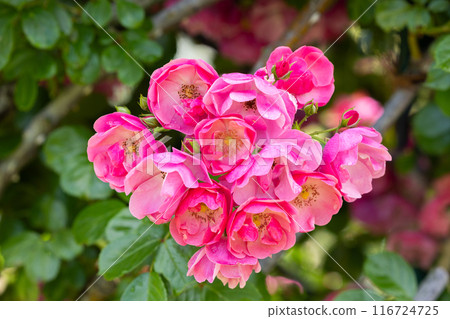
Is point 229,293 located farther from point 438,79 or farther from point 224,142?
point 438,79

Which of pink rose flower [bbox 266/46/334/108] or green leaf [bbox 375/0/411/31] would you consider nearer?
pink rose flower [bbox 266/46/334/108]

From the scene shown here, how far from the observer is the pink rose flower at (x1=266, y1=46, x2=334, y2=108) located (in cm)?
49

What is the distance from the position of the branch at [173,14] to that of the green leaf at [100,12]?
0.45ft

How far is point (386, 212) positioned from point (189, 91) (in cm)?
81

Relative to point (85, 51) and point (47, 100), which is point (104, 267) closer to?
point (85, 51)

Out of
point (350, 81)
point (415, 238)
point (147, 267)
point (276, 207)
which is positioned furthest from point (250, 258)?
point (350, 81)

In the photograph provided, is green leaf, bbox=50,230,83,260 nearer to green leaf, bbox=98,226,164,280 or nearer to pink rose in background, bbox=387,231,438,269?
green leaf, bbox=98,226,164,280

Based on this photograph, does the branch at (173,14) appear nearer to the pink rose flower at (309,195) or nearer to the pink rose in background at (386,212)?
the pink rose flower at (309,195)

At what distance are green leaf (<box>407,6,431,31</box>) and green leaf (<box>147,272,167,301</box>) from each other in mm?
539

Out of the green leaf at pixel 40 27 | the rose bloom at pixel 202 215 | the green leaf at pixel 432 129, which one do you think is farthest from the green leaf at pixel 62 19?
the green leaf at pixel 432 129

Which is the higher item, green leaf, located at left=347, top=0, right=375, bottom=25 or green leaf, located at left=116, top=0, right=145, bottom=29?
green leaf, located at left=116, top=0, right=145, bottom=29

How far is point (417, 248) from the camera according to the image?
1.12m

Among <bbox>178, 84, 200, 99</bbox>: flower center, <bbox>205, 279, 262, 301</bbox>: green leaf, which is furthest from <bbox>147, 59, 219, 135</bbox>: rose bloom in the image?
<bbox>205, 279, 262, 301</bbox>: green leaf

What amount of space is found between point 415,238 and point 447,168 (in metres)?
0.17
